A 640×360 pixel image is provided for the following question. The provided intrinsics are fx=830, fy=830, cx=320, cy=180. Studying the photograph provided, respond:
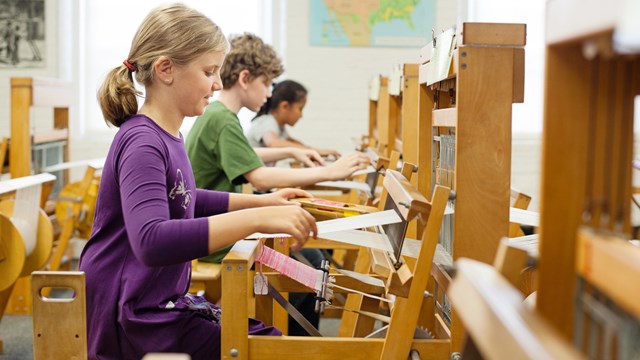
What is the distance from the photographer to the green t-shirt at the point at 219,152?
2580mm

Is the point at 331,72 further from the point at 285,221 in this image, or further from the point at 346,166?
the point at 285,221

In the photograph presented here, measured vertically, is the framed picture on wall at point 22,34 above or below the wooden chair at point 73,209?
above

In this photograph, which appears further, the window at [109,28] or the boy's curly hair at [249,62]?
the window at [109,28]

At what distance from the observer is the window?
563 cm

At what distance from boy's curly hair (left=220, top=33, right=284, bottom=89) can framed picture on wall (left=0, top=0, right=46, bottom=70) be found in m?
2.98

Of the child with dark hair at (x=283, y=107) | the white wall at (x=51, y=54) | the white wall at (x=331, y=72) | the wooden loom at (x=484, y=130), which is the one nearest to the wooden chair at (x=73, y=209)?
the child with dark hair at (x=283, y=107)

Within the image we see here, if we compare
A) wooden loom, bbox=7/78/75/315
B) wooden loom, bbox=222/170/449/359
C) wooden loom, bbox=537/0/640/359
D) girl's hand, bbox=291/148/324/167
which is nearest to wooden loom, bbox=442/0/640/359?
wooden loom, bbox=537/0/640/359

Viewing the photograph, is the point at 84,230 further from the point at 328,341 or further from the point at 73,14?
the point at 328,341

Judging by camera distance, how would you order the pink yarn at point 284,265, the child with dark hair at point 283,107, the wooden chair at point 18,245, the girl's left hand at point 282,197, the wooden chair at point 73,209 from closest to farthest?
1. the pink yarn at point 284,265
2. the girl's left hand at point 282,197
3. the wooden chair at point 18,245
4. the wooden chair at point 73,209
5. the child with dark hair at point 283,107

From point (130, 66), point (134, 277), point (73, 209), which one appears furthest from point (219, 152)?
point (73, 209)

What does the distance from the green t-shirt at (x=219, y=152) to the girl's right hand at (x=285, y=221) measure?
3.65 feet

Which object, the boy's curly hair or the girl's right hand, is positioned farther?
the boy's curly hair

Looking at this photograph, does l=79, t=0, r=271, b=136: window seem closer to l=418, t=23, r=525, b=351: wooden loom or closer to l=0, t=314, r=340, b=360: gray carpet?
l=0, t=314, r=340, b=360: gray carpet

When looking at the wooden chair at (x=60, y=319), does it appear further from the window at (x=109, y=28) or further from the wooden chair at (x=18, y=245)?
the window at (x=109, y=28)
